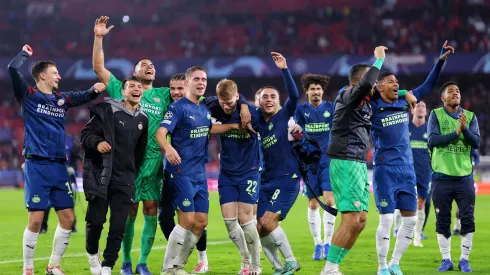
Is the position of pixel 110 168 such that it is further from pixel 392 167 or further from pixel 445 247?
pixel 445 247

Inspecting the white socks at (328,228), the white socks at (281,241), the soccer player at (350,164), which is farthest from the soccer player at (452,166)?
the white socks at (281,241)

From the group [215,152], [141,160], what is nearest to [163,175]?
[141,160]

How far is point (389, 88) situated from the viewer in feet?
27.5

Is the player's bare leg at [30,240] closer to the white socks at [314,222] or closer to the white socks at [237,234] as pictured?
the white socks at [237,234]

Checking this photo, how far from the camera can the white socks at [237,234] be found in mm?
8305

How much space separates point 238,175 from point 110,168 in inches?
56.7

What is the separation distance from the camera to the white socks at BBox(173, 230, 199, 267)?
26.2 feet

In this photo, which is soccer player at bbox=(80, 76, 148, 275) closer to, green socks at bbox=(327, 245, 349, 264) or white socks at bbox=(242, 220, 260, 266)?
white socks at bbox=(242, 220, 260, 266)

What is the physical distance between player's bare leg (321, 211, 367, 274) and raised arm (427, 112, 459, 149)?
7.16ft

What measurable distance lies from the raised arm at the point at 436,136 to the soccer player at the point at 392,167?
0.89 meters

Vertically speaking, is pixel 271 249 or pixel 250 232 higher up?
pixel 250 232

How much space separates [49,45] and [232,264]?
31321 millimetres

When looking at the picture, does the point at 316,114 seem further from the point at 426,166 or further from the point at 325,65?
the point at 325,65

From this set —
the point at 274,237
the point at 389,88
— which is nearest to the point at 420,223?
the point at 389,88
